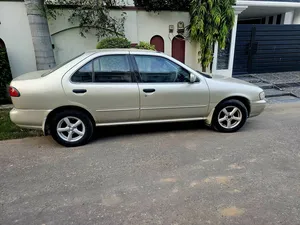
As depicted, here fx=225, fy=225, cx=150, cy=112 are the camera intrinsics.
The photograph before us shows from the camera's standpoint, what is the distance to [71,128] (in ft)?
12.5

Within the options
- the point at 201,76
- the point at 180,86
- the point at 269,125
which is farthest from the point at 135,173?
the point at 269,125

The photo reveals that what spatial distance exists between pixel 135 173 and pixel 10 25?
20.9 feet

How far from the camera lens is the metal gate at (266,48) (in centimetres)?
944

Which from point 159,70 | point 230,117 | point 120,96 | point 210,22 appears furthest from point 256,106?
point 210,22

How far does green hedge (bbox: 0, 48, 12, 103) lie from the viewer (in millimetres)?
6113

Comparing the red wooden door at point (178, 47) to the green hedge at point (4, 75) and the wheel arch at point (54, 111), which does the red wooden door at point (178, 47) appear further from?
the wheel arch at point (54, 111)

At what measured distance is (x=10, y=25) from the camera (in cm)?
672

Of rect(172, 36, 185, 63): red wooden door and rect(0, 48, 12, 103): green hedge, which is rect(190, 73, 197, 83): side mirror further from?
rect(0, 48, 12, 103): green hedge

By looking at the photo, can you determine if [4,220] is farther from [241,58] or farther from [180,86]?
[241,58]

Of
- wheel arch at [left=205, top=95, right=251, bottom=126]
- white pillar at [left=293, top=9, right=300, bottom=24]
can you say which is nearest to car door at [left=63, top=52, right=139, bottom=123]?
wheel arch at [left=205, top=95, right=251, bottom=126]

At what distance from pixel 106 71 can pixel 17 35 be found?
186 inches

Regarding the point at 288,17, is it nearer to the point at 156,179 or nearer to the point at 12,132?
the point at 156,179

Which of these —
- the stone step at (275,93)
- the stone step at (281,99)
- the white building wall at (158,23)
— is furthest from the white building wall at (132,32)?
the stone step at (281,99)

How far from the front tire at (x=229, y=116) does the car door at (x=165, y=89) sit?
1.17ft
